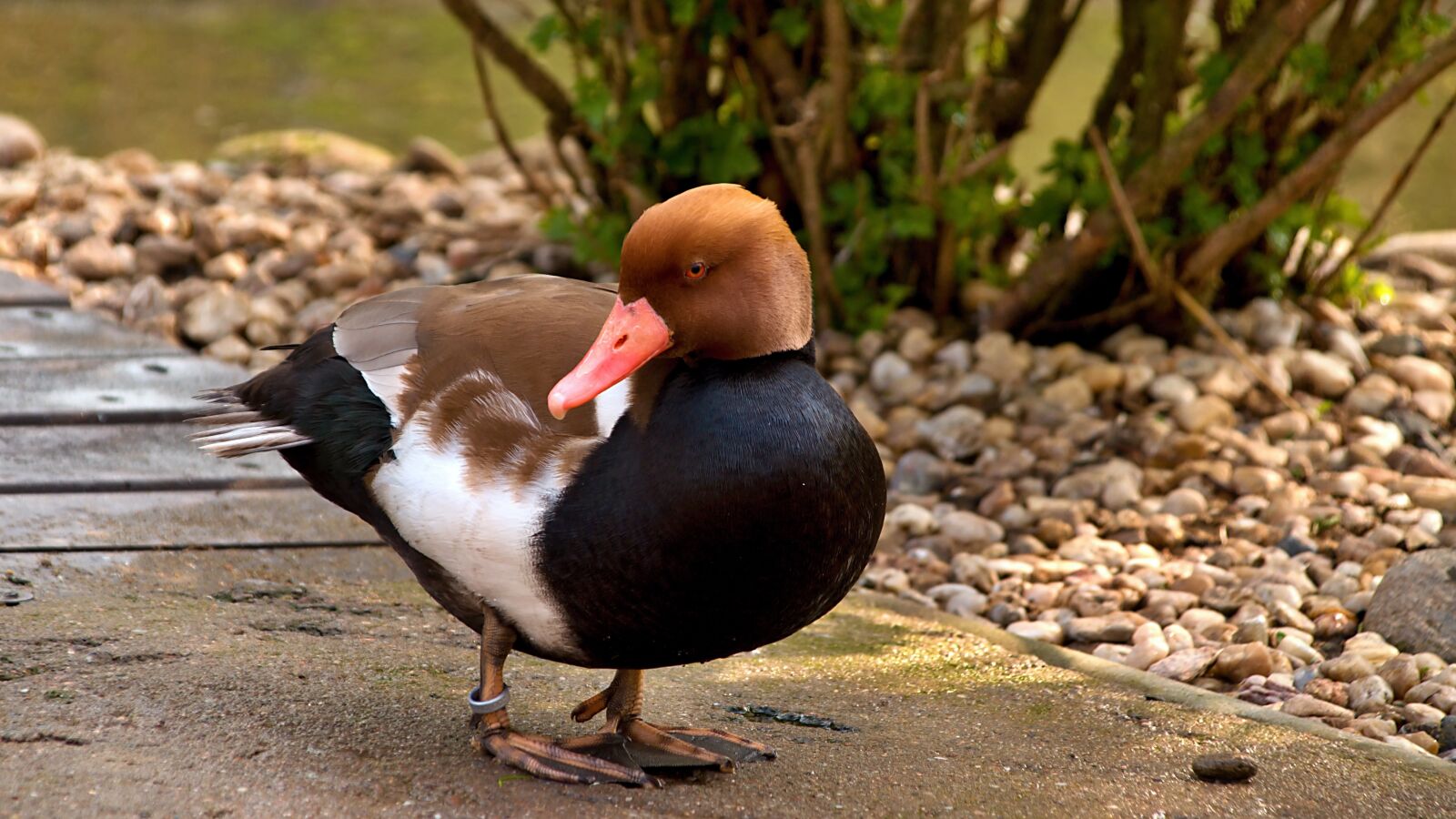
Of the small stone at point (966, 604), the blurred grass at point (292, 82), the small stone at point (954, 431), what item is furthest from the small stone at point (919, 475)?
the blurred grass at point (292, 82)

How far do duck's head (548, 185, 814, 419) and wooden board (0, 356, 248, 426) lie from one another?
1.97 metres

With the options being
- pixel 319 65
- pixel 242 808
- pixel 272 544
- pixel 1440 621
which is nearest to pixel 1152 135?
pixel 1440 621

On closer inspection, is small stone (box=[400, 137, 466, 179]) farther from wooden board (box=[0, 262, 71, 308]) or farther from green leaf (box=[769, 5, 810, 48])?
green leaf (box=[769, 5, 810, 48])

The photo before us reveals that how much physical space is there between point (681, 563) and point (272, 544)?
5.15 feet

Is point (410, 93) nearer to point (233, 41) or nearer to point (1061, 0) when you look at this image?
point (233, 41)

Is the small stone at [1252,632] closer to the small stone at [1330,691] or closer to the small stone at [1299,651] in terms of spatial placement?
the small stone at [1299,651]

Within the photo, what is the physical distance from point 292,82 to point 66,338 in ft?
22.8

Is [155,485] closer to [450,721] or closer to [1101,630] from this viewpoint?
[450,721]

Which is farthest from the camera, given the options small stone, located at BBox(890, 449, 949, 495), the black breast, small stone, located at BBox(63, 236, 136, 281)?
small stone, located at BBox(63, 236, 136, 281)

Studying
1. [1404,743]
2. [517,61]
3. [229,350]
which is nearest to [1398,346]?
[1404,743]

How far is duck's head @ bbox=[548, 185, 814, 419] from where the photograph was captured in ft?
7.53

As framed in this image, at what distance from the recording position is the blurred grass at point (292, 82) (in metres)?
9.39

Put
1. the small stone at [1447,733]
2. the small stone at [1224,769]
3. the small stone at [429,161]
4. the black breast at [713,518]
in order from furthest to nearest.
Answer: the small stone at [429,161] < the small stone at [1447,733] < the small stone at [1224,769] < the black breast at [713,518]

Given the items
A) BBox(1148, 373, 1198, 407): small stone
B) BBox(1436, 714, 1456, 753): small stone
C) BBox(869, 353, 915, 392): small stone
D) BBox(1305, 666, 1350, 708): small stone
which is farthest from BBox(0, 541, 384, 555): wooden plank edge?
BBox(1148, 373, 1198, 407): small stone
